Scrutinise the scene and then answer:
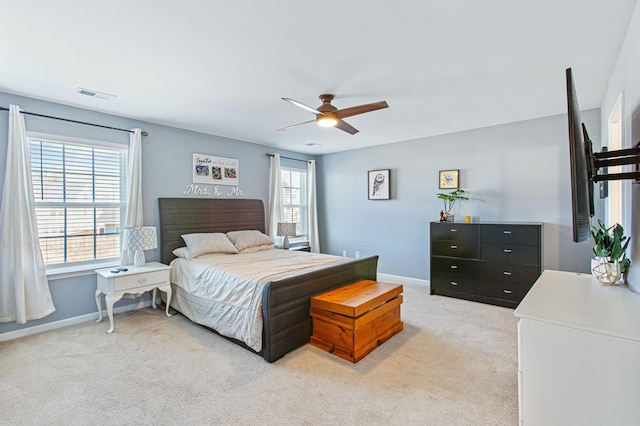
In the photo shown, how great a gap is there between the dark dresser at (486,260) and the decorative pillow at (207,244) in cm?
297

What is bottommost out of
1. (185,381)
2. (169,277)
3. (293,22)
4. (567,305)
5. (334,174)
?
(185,381)

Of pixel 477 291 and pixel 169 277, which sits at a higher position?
pixel 169 277

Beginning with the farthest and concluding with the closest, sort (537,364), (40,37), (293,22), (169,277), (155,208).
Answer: (155,208) → (169,277) → (40,37) → (293,22) → (537,364)

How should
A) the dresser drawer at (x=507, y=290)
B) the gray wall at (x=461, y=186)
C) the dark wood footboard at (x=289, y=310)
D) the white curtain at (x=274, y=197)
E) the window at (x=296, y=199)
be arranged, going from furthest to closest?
the window at (x=296, y=199), the white curtain at (x=274, y=197), the gray wall at (x=461, y=186), the dresser drawer at (x=507, y=290), the dark wood footboard at (x=289, y=310)

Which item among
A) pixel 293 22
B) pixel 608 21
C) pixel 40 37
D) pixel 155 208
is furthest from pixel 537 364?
pixel 155 208

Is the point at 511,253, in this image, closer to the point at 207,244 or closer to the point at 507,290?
the point at 507,290

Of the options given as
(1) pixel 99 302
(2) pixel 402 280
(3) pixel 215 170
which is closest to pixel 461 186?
(2) pixel 402 280

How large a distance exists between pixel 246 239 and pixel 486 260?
334 cm

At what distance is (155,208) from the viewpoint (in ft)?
13.6

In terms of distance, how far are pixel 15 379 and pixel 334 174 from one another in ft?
17.2

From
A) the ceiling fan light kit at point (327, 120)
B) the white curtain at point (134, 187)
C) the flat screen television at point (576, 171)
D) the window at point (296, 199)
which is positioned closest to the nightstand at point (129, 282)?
the white curtain at point (134, 187)

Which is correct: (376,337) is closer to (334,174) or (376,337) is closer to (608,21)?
(608,21)

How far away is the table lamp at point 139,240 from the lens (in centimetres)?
358

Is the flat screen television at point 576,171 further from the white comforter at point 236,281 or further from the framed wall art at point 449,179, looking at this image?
the framed wall art at point 449,179
